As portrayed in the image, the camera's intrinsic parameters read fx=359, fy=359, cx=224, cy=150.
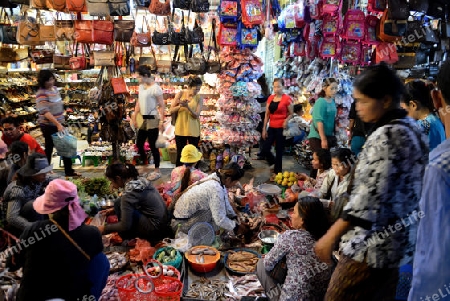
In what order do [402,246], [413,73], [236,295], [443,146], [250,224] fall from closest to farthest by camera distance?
[443,146], [402,246], [236,295], [250,224], [413,73]

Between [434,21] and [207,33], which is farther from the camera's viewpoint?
[207,33]

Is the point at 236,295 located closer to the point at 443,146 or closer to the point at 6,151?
the point at 443,146

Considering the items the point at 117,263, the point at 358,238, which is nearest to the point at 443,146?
the point at 358,238

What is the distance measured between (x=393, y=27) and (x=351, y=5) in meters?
1.09

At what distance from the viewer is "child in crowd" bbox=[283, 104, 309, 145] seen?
8.28 metres

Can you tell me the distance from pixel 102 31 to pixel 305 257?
5165 millimetres

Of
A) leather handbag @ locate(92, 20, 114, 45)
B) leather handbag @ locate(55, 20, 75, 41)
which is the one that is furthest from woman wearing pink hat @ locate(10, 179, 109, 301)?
leather handbag @ locate(55, 20, 75, 41)

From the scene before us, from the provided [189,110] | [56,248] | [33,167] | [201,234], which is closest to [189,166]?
[201,234]

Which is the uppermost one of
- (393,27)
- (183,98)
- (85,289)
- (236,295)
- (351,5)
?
(351,5)

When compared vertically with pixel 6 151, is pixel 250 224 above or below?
below

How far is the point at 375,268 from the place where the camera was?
190cm

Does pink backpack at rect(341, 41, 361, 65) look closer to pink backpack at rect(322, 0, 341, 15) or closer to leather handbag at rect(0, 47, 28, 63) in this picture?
pink backpack at rect(322, 0, 341, 15)

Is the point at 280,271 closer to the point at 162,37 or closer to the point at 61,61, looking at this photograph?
the point at 162,37

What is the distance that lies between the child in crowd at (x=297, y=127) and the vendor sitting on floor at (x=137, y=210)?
4.72 meters
